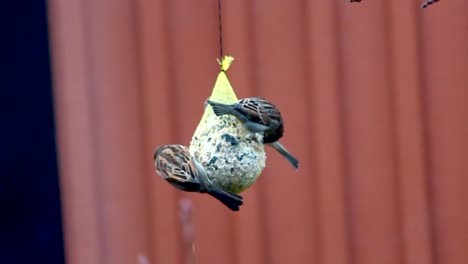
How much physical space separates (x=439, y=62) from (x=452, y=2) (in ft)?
0.62

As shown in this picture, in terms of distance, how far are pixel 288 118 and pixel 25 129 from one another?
31.2 inches

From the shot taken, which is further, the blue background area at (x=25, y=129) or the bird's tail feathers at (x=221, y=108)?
the blue background area at (x=25, y=129)

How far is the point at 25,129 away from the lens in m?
2.66

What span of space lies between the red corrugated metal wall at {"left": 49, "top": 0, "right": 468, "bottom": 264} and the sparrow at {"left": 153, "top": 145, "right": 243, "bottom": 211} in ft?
3.61

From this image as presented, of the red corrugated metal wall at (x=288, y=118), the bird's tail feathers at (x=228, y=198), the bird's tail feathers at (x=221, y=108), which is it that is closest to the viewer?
the bird's tail feathers at (x=228, y=198)

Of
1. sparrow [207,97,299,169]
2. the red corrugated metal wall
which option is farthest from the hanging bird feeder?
the red corrugated metal wall

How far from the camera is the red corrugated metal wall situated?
8.64ft

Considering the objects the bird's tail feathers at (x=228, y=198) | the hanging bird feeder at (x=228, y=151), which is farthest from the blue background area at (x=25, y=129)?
the bird's tail feathers at (x=228, y=198)

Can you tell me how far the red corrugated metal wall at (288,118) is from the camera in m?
2.63

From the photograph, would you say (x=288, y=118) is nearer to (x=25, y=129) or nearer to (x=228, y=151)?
(x=25, y=129)

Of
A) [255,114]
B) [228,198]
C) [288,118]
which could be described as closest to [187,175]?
[228,198]

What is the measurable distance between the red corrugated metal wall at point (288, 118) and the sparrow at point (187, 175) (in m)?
1.10

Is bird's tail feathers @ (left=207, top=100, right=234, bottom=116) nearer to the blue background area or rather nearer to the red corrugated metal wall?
the red corrugated metal wall

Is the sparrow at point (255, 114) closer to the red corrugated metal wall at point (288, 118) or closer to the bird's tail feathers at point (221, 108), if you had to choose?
the bird's tail feathers at point (221, 108)
